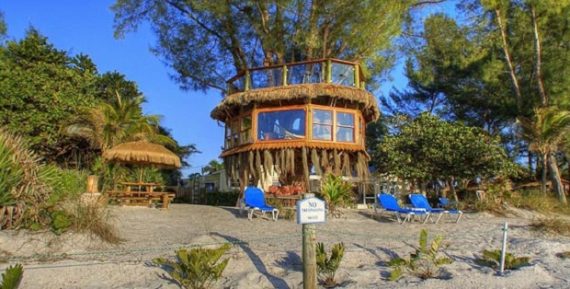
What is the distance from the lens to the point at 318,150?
18.5 m

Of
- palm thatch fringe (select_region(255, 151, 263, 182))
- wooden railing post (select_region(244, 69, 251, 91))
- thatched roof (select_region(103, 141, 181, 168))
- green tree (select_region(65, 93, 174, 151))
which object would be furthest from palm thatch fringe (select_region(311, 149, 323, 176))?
green tree (select_region(65, 93, 174, 151))

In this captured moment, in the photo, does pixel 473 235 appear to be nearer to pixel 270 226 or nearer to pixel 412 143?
pixel 270 226

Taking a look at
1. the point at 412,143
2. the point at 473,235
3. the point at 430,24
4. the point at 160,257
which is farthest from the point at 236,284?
the point at 430,24

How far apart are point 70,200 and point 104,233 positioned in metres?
1.05

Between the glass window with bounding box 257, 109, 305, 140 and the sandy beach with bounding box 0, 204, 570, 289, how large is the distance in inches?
281

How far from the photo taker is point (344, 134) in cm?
1903

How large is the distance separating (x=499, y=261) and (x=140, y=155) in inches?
460

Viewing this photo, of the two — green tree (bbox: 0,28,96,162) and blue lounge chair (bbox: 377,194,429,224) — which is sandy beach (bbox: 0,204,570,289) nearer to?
blue lounge chair (bbox: 377,194,429,224)

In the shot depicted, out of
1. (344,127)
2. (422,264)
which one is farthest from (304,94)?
(422,264)

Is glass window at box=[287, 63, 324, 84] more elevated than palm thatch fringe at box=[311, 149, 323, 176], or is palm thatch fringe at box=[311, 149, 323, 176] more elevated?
glass window at box=[287, 63, 324, 84]

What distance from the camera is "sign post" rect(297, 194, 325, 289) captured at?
240 inches

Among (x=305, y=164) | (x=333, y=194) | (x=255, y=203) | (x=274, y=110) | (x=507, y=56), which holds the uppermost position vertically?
(x=507, y=56)

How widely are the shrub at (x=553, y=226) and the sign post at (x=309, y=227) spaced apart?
725 cm

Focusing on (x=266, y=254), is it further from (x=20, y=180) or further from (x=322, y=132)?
(x=322, y=132)
